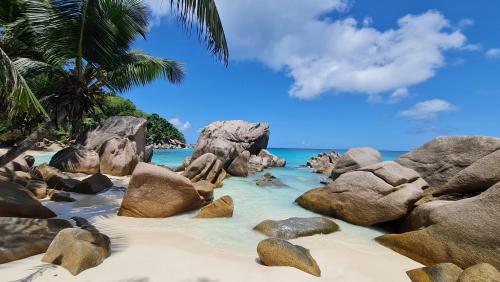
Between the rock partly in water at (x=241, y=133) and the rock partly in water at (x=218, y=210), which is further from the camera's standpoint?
the rock partly in water at (x=241, y=133)

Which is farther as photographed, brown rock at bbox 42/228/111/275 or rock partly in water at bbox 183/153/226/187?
rock partly in water at bbox 183/153/226/187

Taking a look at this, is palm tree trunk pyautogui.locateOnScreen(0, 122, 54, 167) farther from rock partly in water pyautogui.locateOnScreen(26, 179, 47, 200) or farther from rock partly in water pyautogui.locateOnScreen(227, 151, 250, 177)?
rock partly in water pyautogui.locateOnScreen(227, 151, 250, 177)

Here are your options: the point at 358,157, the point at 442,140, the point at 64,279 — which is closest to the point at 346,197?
the point at 442,140

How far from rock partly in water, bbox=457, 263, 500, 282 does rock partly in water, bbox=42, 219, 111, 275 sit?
463cm

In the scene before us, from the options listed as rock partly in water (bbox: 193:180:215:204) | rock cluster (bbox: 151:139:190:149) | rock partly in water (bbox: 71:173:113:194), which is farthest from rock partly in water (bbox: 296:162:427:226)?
rock cluster (bbox: 151:139:190:149)

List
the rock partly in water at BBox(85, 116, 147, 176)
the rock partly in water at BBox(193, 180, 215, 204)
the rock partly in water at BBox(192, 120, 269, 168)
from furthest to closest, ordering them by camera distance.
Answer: the rock partly in water at BBox(192, 120, 269, 168) → the rock partly in water at BBox(85, 116, 147, 176) → the rock partly in water at BBox(193, 180, 215, 204)

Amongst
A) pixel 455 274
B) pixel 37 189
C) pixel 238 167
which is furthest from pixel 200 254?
pixel 238 167

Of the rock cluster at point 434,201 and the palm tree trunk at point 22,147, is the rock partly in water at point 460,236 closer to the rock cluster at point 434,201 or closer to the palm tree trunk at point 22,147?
the rock cluster at point 434,201

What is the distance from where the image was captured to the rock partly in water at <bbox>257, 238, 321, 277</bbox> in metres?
4.08

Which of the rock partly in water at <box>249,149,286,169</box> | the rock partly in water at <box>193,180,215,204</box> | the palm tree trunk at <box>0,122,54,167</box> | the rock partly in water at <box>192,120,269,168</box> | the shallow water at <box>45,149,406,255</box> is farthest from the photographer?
the rock partly in water at <box>249,149,286,169</box>

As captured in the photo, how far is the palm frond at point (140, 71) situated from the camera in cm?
905

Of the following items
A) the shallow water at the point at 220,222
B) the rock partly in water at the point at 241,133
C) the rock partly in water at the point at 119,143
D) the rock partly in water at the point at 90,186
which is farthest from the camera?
the rock partly in water at the point at 241,133

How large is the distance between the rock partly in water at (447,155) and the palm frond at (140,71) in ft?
30.2

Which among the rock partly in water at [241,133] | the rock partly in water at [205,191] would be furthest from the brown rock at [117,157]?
the rock partly in water at [241,133]
